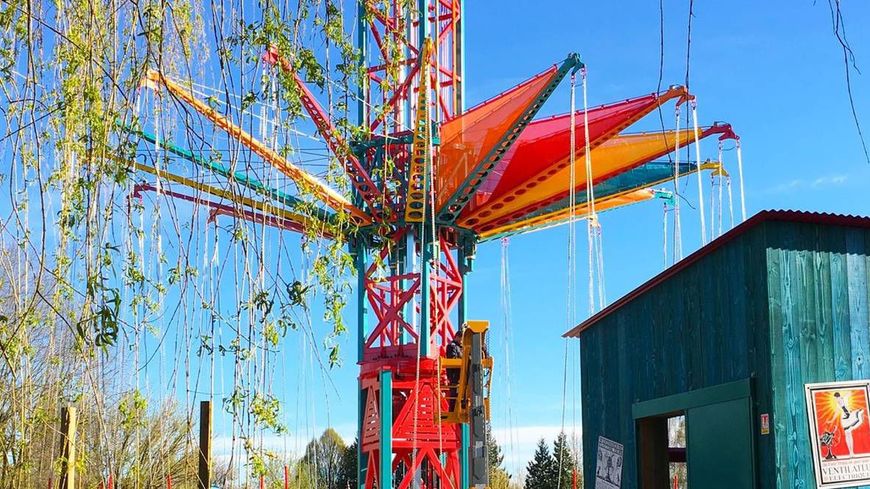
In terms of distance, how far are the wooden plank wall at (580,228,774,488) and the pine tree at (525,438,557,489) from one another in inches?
1191

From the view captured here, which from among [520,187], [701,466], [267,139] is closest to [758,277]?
[701,466]

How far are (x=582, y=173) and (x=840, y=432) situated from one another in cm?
1545

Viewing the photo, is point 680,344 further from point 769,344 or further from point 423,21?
point 423,21

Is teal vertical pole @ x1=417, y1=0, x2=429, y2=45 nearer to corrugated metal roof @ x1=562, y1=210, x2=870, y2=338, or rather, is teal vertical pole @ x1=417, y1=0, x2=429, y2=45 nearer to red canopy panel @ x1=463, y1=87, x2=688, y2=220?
red canopy panel @ x1=463, y1=87, x2=688, y2=220

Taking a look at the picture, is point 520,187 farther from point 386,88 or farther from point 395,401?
point 386,88

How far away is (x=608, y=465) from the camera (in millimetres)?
10898

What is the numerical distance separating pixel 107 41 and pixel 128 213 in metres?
0.85

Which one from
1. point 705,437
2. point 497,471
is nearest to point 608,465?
point 705,437

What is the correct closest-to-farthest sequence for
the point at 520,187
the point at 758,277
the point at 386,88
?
the point at 386,88
the point at 758,277
the point at 520,187

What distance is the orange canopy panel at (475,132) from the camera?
65.5ft

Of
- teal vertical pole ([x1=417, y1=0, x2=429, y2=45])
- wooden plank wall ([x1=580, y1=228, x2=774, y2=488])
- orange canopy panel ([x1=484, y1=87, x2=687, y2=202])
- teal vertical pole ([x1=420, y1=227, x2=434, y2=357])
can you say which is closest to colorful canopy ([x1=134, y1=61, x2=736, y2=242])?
orange canopy panel ([x1=484, y1=87, x2=687, y2=202])

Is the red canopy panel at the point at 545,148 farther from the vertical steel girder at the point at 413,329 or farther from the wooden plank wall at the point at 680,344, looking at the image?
the wooden plank wall at the point at 680,344

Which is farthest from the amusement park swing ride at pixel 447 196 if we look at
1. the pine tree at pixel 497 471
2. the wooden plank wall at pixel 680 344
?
the pine tree at pixel 497 471

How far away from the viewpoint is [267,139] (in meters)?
5.41
